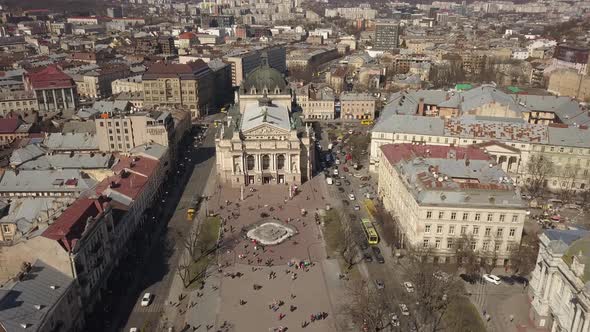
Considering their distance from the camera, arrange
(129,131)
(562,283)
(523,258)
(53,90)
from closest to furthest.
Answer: (562,283)
(523,258)
(129,131)
(53,90)

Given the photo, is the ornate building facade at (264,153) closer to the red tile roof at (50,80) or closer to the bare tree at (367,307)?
the bare tree at (367,307)

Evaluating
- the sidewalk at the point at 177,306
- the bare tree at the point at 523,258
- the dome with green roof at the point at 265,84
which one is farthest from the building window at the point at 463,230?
the dome with green roof at the point at 265,84

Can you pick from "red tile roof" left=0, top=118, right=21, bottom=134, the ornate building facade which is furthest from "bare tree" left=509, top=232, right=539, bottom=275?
"red tile roof" left=0, top=118, right=21, bottom=134

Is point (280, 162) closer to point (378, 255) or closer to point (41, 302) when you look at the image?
point (378, 255)

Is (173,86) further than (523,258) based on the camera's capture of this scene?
Yes

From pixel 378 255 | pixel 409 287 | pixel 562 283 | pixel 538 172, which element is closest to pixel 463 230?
pixel 409 287

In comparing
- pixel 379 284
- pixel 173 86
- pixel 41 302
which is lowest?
pixel 379 284
